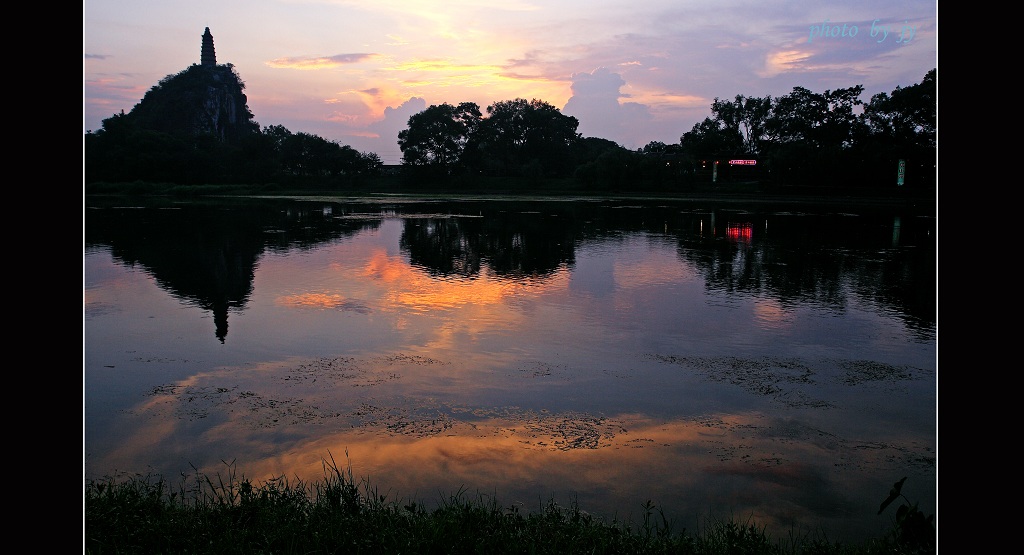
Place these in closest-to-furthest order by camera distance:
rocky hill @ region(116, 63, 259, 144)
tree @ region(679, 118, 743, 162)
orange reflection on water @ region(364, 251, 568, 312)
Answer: orange reflection on water @ region(364, 251, 568, 312) → tree @ region(679, 118, 743, 162) → rocky hill @ region(116, 63, 259, 144)

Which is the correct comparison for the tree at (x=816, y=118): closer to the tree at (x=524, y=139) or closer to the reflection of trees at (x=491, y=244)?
→ the tree at (x=524, y=139)

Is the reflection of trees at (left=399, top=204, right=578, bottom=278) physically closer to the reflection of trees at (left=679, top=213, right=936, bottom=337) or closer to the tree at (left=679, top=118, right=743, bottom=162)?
the reflection of trees at (left=679, top=213, right=936, bottom=337)

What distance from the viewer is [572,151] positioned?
11212cm

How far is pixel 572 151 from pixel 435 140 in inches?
881

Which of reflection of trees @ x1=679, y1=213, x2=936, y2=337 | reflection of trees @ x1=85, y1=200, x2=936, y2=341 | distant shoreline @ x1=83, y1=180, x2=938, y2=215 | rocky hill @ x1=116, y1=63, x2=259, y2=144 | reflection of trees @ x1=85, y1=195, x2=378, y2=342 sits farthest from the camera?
rocky hill @ x1=116, y1=63, x2=259, y2=144

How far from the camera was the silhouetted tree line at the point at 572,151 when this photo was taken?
239ft

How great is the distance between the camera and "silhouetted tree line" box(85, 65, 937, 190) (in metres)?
72.8

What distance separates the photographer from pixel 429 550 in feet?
15.9

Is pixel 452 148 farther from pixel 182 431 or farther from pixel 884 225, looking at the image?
pixel 182 431

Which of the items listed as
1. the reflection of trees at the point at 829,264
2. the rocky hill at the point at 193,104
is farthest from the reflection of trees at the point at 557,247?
the rocky hill at the point at 193,104

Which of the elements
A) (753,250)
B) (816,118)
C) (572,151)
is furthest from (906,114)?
(753,250)

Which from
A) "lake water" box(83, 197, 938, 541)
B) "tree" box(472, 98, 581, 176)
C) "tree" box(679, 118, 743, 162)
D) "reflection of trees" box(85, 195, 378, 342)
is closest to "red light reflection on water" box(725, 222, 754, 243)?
"lake water" box(83, 197, 938, 541)

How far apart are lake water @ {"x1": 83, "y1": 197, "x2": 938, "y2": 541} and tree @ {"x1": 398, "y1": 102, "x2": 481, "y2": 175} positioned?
273ft
